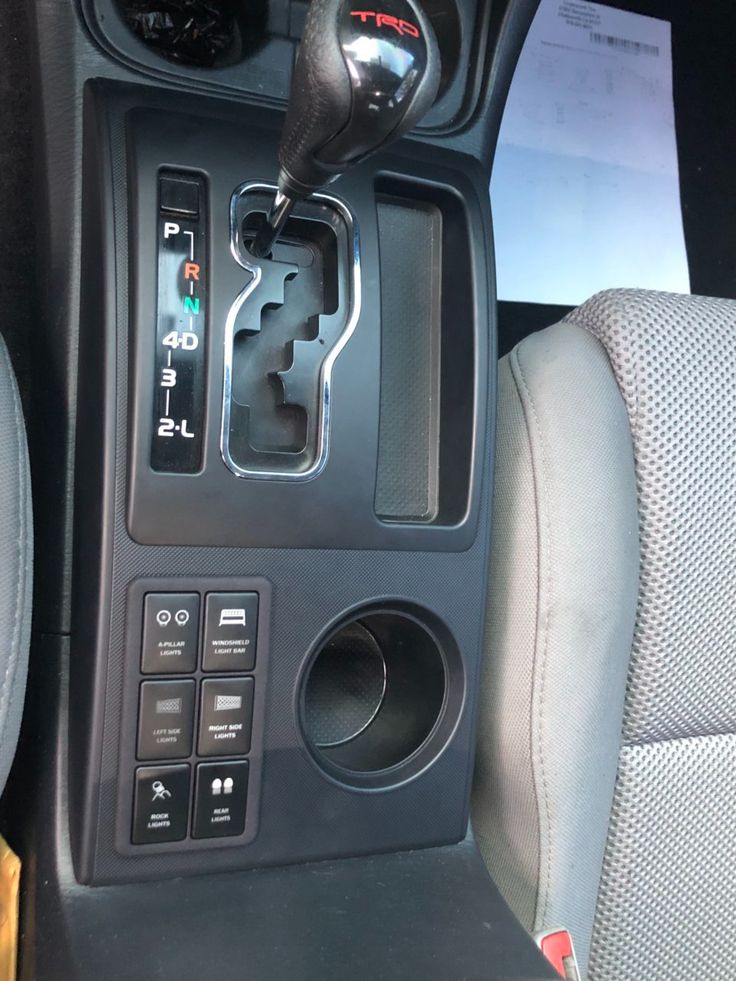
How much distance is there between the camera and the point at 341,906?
1.89 ft

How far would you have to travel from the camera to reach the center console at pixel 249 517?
56 cm

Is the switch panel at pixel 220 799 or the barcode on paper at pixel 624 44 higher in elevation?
the barcode on paper at pixel 624 44

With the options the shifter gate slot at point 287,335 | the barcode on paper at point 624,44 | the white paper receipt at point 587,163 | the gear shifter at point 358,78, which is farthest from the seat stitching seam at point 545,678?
the barcode on paper at point 624,44

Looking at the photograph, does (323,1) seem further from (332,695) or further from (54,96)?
(332,695)

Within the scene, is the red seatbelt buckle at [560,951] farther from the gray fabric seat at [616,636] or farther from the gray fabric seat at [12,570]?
the gray fabric seat at [12,570]

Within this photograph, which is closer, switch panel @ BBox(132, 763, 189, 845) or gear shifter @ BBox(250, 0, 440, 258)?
gear shifter @ BBox(250, 0, 440, 258)

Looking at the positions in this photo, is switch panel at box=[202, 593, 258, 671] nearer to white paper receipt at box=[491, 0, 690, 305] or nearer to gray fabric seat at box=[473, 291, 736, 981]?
gray fabric seat at box=[473, 291, 736, 981]

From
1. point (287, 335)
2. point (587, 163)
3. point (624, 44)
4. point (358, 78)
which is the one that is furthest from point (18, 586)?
point (624, 44)

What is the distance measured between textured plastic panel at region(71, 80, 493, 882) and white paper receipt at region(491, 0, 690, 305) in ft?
2.01

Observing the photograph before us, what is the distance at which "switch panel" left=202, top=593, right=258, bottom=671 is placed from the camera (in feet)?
1.87

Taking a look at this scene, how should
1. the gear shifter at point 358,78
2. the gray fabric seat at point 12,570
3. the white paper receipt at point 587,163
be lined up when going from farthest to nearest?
the white paper receipt at point 587,163
the gray fabric seat at point 12,570
the gear shifter at point 358,78

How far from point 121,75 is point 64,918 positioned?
21.3 inches

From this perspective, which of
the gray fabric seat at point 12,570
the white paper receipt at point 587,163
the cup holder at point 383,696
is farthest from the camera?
the white paper receipt at point 587,163

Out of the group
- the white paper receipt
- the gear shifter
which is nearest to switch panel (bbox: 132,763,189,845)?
the gear shifter
